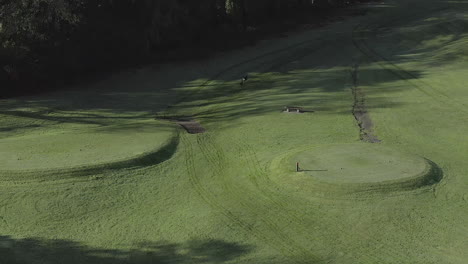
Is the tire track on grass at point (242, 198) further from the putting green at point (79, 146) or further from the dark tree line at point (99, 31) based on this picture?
the dark tree line at point (99, 31)

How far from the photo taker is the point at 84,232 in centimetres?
1566

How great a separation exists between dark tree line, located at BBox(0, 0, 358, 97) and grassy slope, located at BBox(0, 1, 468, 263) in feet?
8.95

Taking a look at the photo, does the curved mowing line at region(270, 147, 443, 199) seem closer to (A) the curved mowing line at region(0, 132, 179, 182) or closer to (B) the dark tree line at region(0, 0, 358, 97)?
(A) the curved mowing line at region(0, 132, 179, 182)

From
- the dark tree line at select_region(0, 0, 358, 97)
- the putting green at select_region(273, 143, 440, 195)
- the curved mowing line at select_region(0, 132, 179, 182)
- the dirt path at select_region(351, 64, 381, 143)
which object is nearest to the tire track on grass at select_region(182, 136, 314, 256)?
the curved mowing line at select_region(0, 132, 179, 182)

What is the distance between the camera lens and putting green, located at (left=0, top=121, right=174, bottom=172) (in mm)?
19234

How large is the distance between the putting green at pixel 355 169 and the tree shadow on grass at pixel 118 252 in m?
4.39

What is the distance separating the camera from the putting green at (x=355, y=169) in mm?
17609

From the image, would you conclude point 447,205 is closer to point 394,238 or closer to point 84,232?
point 394,238

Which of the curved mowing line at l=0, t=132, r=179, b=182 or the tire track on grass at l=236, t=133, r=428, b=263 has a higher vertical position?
the curved mowing line at l=0, t=132, r=179, b=182

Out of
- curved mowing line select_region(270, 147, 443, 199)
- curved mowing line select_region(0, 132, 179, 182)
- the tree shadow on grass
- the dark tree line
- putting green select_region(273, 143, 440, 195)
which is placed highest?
the dark tree line

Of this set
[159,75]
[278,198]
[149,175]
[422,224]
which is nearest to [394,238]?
[422,224]

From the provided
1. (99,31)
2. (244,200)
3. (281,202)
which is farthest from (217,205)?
(99,31)

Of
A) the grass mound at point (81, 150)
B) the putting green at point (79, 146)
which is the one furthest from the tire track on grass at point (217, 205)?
the putting green at point (79, 146)

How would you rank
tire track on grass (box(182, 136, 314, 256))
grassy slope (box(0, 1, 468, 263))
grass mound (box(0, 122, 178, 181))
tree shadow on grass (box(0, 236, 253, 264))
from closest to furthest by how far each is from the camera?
tree shadow on grass (box(0, 236, 253, 264))
grassy slope (box(0, 1, 468, 263))
tire track on grass (box(182, 136, 314, 256))
grass mound (box(0, 122, 178, 181))
